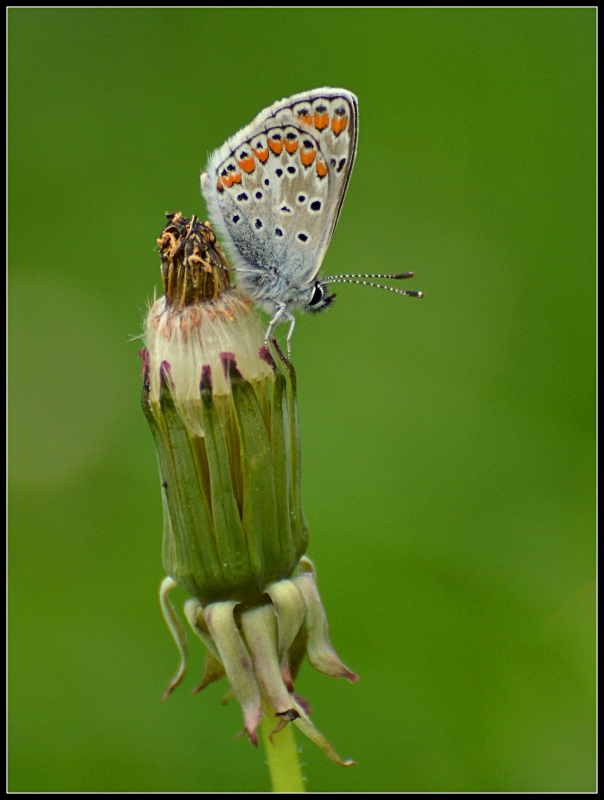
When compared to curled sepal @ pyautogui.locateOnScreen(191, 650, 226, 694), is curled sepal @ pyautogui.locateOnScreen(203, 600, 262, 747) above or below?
above

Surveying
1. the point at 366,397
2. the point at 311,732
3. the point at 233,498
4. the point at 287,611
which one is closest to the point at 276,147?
the point at 233,498

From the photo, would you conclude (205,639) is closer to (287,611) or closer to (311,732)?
(287,611)

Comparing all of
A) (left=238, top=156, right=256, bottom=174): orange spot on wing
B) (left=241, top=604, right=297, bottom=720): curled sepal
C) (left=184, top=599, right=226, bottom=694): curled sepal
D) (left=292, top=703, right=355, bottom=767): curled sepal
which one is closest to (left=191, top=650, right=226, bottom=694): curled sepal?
(left=184, top=599, right=226, bottom=694): curled sepal

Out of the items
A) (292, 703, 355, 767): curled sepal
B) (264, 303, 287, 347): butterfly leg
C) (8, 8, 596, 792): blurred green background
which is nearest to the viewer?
(292, 703, 355, 767): curled sepal

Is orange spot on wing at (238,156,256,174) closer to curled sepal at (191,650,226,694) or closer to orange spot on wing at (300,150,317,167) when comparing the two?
orange spot on wing at (300,150,317,167)

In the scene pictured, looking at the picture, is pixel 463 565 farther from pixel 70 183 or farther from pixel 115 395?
pixel 70 183

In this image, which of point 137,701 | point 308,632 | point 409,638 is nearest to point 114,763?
point 137,701

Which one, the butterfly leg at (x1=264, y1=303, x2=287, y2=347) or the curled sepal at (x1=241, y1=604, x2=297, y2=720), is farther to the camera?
the butterfly leg at (x1=264, y1=303, x2=287, y2=347)
